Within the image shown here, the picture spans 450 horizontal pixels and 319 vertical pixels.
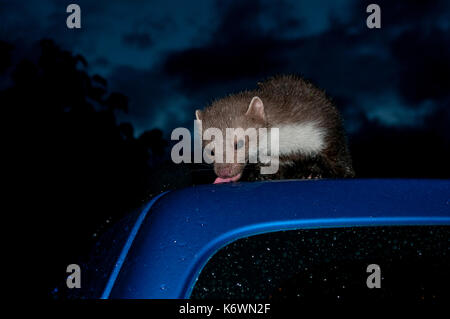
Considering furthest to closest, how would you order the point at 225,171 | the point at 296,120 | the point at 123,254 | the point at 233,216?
1. the point at 296,120
2. the point at 225,171
3. the point at 123,254
4. the point at 233,216

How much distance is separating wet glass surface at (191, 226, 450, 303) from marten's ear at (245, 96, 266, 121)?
290 centimetres

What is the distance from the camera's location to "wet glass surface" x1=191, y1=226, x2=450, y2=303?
1159mm

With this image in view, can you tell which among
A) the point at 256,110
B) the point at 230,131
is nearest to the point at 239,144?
the point at 230,131

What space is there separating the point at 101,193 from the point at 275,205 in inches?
356

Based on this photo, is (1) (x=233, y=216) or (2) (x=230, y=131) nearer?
(1) (x=233, y=216)

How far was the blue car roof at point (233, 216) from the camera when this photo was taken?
110 centimetres

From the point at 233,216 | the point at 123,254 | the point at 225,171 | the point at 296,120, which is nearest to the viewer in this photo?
the point at 233,216

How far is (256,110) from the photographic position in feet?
13.6

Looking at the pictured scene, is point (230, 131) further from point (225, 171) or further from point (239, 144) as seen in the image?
point (225, 171)

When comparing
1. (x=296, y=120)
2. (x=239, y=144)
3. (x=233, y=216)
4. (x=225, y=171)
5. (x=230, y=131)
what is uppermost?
(x=296, y=120)

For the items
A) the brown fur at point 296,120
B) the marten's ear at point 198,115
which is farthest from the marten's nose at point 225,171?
the marten's ear at point 198,115

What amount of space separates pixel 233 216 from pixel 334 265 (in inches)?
12.0

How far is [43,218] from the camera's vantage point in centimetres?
1012
